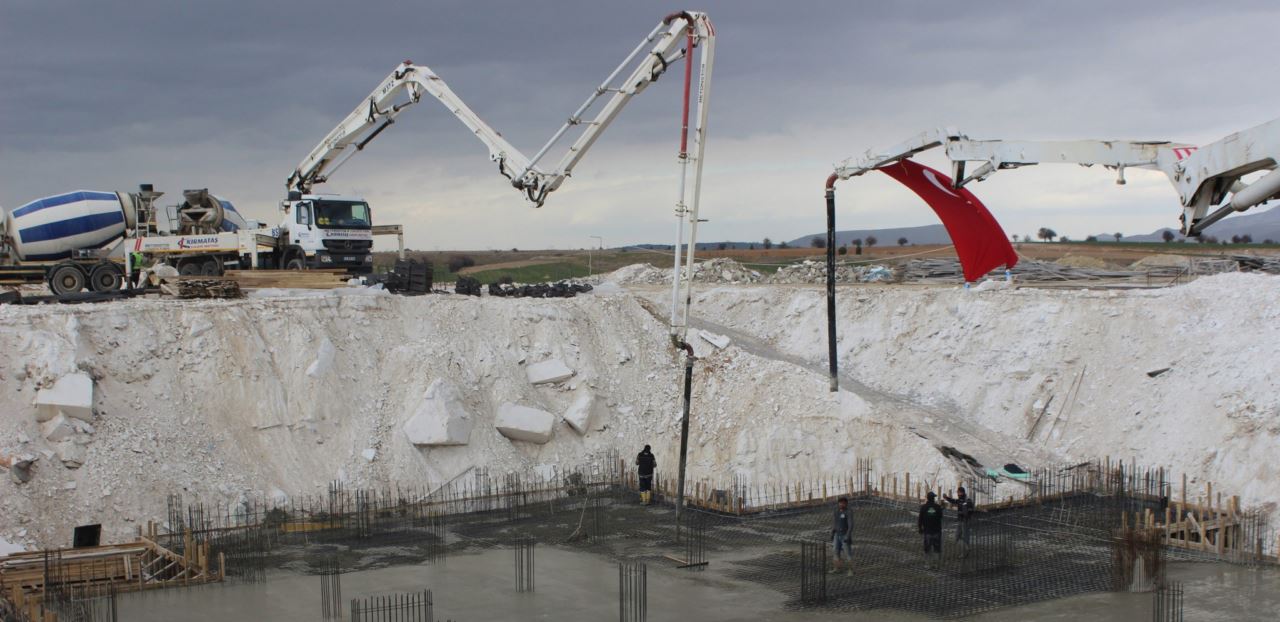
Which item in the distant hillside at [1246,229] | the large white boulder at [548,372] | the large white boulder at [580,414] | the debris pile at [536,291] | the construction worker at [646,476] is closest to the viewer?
the construction worker at [646,476]

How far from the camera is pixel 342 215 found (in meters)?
30.3

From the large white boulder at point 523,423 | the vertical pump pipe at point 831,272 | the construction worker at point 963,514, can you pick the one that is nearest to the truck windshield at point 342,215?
the large white boulder at point 523,423

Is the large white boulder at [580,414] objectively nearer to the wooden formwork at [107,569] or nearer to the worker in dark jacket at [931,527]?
the wooden formwork at [107,569]

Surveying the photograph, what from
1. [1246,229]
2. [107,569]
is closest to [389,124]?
[107,569]

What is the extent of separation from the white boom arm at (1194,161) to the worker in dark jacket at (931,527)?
571 centimetres

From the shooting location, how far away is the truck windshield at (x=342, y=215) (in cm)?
2989

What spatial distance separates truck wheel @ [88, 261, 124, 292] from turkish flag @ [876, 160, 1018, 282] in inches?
820

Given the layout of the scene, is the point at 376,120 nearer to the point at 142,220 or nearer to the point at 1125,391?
the point at 142,220

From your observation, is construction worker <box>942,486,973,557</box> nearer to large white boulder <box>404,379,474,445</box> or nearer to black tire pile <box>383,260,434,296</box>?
large white boulder <box>404,379,474,445</box>

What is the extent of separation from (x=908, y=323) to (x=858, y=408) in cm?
549

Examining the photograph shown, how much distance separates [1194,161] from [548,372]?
61.1 feet

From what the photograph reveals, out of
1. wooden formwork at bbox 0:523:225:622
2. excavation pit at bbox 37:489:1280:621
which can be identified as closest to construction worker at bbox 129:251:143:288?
excavation pit at bbox 37:489:1280:621

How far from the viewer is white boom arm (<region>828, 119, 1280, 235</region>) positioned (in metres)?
9.28

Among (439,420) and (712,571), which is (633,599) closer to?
(712,571)
